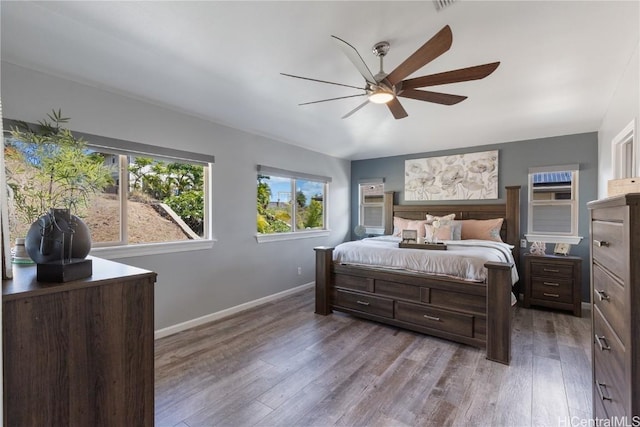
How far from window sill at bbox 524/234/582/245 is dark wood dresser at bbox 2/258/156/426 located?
194 inches

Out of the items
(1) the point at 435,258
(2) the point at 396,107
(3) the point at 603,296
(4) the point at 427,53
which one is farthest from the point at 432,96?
(3) the point at 603,296

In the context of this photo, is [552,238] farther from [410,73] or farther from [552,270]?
[410,73]

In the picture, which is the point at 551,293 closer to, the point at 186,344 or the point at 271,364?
the point at 271,364

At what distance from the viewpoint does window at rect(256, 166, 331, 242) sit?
4.28 metres

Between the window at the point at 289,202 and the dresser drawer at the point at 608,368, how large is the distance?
3.48 metres

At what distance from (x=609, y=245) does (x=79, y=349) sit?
2118mm

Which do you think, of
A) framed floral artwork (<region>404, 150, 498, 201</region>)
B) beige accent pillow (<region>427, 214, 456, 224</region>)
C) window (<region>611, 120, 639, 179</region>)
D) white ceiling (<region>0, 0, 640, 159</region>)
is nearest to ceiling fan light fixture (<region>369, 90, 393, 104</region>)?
white ceiling (<region>0, 0, 640, 159</region>)

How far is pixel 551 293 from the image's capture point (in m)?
3.76

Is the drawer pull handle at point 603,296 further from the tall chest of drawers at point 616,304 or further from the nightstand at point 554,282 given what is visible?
the nightstand at point 554,282

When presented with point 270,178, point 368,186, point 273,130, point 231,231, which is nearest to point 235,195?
point 231,231

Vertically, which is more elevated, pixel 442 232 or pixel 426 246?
pixel 442 232

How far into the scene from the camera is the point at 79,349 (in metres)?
1.08

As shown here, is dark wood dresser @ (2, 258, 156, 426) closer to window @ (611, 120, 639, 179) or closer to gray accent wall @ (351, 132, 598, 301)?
window @ (611, 120, 639, 179)

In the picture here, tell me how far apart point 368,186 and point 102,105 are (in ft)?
Result: 14.7
